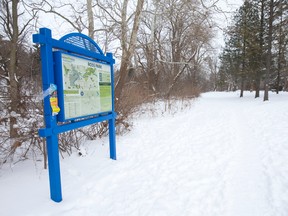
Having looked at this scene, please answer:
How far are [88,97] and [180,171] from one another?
2.08m

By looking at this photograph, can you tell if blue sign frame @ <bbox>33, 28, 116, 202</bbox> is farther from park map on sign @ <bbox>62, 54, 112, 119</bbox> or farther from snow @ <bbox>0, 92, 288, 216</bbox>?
snow @ <bbox>0, 92, 288, 216</bbox>

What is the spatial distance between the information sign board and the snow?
3.70ft

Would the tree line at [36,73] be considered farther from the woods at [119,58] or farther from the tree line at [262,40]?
the tree line at [262,40]

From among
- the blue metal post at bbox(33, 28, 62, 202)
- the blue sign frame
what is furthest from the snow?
the blue sign frame

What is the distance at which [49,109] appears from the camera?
7.37 ft

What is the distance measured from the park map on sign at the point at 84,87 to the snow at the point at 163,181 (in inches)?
45.2

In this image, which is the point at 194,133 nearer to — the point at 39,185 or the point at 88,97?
the point at 88,97

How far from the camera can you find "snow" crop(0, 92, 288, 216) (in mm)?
2320

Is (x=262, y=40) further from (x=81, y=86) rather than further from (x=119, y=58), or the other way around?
(x=81, y=86)

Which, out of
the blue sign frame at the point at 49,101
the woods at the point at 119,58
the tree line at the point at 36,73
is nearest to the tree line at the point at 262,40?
the woods at the point at 119,58

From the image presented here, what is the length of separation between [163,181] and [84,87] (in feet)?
6.48

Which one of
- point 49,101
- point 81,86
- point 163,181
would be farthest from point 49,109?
point 163,181

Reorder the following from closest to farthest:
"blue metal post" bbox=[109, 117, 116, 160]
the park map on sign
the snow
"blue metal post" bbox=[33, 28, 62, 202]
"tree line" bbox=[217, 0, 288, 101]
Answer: "blue metal post" bbox=[33, 28, 62, 202]
the snow
the park map on sign
"blue metal post" bbox=[109, 117, 116, 160]
"tree line" bbox=[217, 0, 288, 101]

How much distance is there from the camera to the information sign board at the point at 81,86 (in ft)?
7.86
